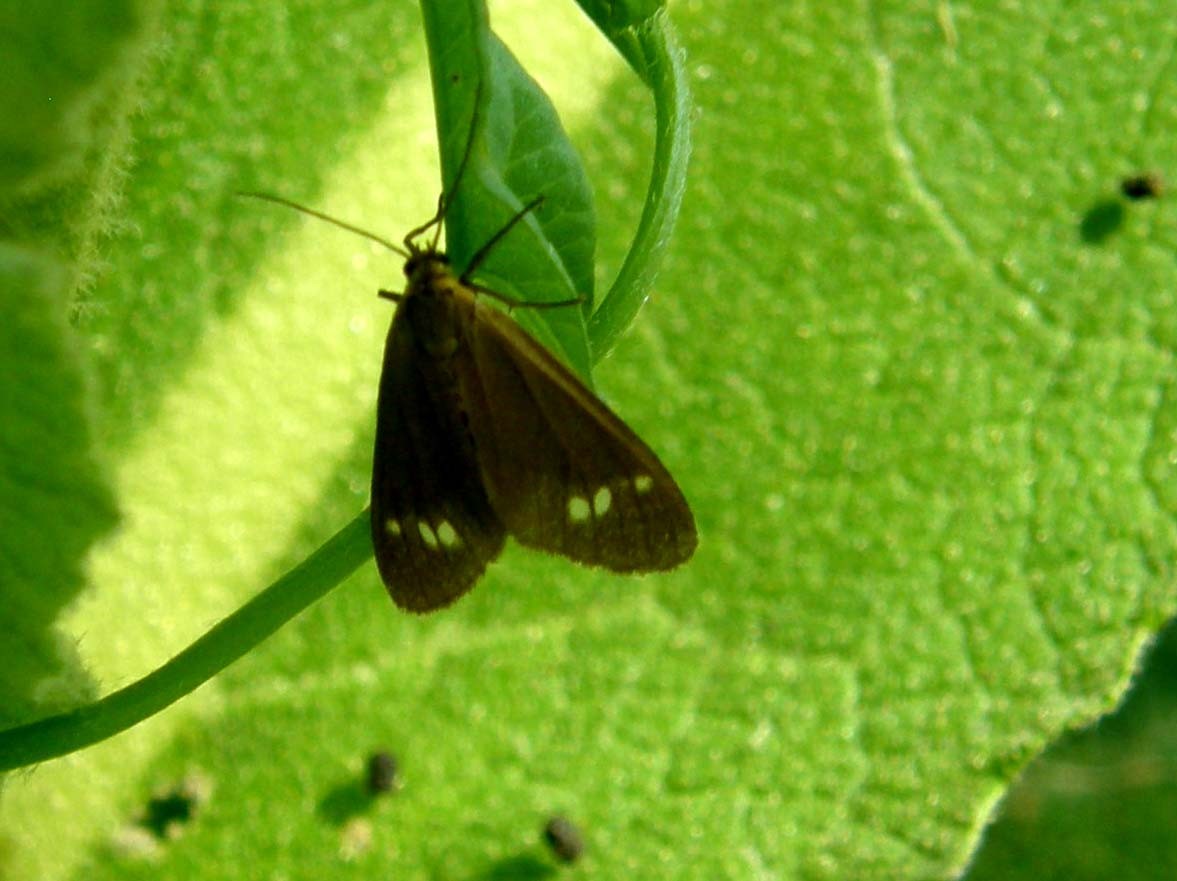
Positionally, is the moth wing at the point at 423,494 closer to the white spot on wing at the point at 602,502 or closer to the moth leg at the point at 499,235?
the white spot on wing at the point at 602,502

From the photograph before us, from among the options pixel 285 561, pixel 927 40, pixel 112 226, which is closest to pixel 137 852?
pixel 285 561

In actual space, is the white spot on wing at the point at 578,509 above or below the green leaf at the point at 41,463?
below

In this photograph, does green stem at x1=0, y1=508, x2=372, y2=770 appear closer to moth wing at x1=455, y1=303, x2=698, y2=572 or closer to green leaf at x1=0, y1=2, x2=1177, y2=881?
moth wing at x1=455, y1=303, x2=698, y2=572

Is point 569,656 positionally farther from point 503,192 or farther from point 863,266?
point 503,192

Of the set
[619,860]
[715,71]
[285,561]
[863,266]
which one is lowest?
[619,860]

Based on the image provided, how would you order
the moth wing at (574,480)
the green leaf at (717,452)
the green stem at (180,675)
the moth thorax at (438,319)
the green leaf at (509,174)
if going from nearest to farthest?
1. the green leaf at (509,174)
2. the green stem at (180,675)
3. the moth wing at (574,480)
4. the moth thorax at (438,319)
5. the green leaf at (717,452)

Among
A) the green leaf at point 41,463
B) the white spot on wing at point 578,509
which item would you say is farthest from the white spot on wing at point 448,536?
the green leaf at point 41,463
